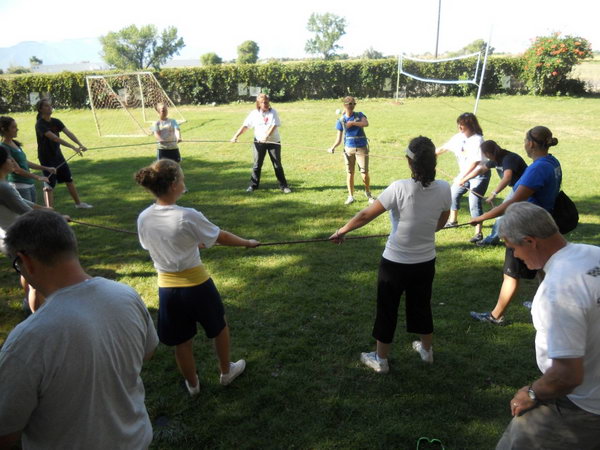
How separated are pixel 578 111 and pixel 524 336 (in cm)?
1850

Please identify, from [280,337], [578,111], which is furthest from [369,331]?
[578,111]

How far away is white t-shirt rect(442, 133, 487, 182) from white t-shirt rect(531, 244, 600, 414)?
4.28m

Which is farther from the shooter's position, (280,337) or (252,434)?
(280,337)

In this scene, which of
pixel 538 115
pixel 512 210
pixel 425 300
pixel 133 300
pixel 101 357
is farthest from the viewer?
pixel 538 115

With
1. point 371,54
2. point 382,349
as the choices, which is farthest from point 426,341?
point 371,54

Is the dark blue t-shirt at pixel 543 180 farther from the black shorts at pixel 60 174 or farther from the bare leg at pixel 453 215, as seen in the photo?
the black shorts at pixel 60 174

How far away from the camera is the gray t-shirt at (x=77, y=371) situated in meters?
1.53

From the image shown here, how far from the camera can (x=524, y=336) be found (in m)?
4.21

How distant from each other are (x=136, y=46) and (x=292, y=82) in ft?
299

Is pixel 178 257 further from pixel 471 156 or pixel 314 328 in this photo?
pixel 471 156

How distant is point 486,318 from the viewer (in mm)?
4449

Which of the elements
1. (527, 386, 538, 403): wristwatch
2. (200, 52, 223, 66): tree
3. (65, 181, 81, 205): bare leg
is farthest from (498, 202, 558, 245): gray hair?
(200, 52, 223, 66): tree

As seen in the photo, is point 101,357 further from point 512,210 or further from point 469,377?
point 469,377

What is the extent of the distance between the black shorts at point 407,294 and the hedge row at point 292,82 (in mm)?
24847
